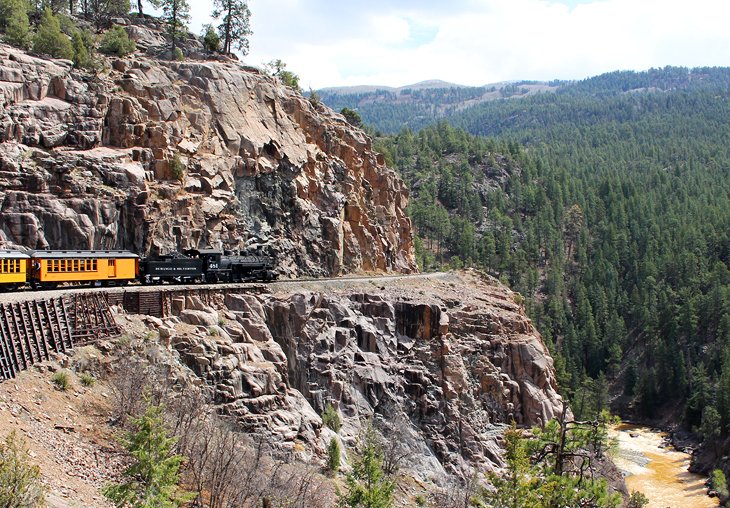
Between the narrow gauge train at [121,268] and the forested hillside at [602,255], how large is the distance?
5767 cm

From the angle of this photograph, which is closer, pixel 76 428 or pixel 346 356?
pixel 76 428

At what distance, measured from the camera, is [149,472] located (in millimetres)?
18844

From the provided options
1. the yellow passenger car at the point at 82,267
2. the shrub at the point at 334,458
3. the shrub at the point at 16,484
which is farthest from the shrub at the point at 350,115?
the shrub at the point at 16,484

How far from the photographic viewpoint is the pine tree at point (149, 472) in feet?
60.4

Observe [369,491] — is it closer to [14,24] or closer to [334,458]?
[334,458]

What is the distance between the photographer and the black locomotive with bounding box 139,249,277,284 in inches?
1610

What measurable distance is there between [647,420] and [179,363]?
80252 mm

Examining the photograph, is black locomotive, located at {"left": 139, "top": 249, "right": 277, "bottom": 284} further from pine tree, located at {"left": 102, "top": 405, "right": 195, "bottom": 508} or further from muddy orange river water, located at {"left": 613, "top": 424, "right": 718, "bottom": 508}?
muddy orange river water, located at {"left": 613, "top": 424, "right": 718, "bottom": 508}

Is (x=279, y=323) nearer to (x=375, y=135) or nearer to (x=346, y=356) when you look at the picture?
(x=346, y=356)

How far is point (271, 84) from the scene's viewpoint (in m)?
58.9

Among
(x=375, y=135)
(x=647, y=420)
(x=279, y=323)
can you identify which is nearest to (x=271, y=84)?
(x=279, y=323)

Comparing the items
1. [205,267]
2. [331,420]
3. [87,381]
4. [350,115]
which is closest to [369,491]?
[87,381]

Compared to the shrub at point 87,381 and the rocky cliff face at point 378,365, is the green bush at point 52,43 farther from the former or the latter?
the shrub at point 87,381

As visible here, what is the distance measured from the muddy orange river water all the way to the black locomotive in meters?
39.4
